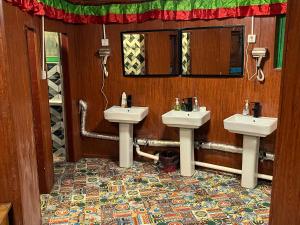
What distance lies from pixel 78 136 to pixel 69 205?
5.00 feet

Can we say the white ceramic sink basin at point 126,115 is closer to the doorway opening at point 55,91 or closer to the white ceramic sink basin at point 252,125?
the doorway opening at point 55,91

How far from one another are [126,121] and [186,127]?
85 cm

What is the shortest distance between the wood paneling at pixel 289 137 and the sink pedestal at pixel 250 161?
2295 mm

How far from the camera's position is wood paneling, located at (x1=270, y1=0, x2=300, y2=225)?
3.77 feet

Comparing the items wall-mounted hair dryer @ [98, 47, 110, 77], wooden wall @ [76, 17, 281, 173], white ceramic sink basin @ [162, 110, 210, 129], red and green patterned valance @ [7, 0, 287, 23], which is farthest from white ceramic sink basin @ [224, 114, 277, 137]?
wall-mounted hair dryer @ [98, 47, 110, 77]

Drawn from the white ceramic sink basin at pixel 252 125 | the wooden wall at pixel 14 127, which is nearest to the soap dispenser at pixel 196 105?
the white ceramic sink basin at pixel 252 125

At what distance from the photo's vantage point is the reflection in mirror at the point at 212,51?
12.2 ft

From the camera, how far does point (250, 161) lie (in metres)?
3.59

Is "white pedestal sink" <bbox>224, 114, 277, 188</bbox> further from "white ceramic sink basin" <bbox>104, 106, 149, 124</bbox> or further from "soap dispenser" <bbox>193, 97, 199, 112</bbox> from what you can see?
"white ceramic sink basin" <bbox>104, 106, 149, 124</bbox>

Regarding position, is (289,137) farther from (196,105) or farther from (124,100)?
(124,100)

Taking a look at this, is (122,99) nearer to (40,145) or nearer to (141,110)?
(141,110)

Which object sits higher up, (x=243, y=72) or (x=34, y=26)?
(x=34, y=26)

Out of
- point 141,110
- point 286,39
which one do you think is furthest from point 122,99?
point 286,39

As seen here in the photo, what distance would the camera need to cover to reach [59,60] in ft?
14.0
